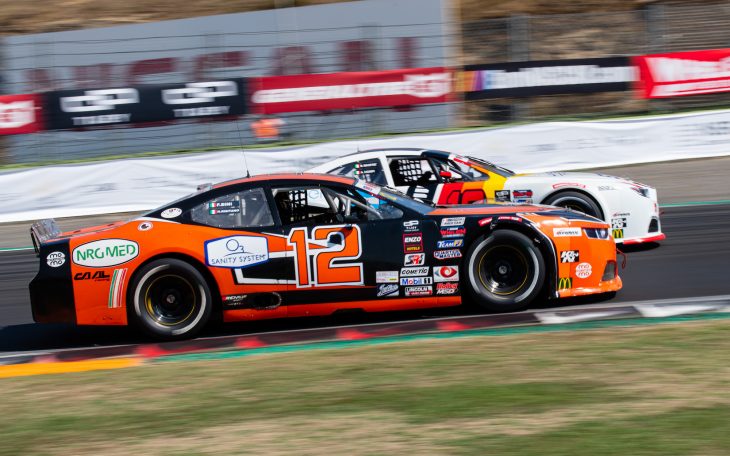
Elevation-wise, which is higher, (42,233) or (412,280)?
(42,233)

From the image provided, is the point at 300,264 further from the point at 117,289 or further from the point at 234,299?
the point at 117,289

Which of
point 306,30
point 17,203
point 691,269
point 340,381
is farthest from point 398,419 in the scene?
point 306,30

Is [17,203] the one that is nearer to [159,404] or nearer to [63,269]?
[63,269]

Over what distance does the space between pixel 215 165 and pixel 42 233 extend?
26.4 ft

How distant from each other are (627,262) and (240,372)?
491 centimetres

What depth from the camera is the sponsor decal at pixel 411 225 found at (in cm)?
728

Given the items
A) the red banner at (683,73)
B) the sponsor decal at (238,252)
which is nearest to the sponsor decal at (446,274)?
the sponsor decal at (238,252)

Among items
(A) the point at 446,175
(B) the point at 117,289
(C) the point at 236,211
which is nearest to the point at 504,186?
(A) the point at 446,175

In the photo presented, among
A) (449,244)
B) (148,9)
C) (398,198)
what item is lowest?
(449,244)

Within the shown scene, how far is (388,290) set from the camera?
7234 millimetres

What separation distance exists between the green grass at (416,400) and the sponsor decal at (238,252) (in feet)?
3.26

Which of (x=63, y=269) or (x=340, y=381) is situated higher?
(x=63, y=269)

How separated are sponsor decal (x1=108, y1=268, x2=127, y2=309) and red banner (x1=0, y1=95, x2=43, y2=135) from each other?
435 inches

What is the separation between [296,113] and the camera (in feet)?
58.4
